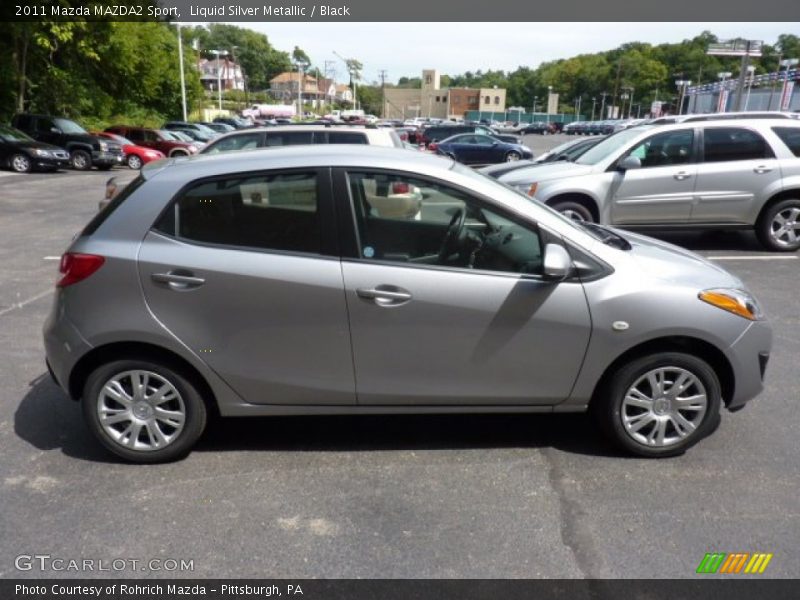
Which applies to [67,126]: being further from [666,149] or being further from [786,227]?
[786,227]

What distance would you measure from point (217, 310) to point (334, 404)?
2.62 feet

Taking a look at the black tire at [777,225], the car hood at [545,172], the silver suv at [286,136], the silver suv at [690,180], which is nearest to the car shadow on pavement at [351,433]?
the silver suv at [690,180]

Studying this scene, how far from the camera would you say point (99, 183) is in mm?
18828

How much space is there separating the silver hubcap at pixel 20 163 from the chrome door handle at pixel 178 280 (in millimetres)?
20919

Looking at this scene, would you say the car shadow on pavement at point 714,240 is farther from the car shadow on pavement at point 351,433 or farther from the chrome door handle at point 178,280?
the chrome door handle at point 178,280

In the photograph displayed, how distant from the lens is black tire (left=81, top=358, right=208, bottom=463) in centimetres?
342

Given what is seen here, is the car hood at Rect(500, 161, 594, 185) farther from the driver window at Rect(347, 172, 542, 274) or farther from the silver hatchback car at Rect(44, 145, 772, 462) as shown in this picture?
the driver window at Rect(347, 172, 542, 274)

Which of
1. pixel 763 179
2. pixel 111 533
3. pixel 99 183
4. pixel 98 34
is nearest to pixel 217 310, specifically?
pixel 111 533

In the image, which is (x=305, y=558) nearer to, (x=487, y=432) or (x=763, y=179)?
(x=487, y=432)

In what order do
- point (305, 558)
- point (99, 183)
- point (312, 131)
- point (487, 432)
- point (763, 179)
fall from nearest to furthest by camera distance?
point (305, 558)
point (487, 432)
point (763, 179)
point (312, 131)
point (99, 183)

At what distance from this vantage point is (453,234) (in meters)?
3.53

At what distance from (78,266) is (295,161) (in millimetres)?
1251
